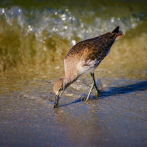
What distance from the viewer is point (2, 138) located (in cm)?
306

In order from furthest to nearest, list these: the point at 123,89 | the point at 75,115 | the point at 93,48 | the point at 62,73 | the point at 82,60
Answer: the point at 62,73
the point at 123,89
the point at 93,48
the point at 82,60
the point at 75,115

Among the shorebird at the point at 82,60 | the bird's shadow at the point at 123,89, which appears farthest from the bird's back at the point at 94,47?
the bird's shadow at the point at 123,89

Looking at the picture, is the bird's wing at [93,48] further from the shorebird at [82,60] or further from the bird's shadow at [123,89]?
the bird's shadow at [123,89]

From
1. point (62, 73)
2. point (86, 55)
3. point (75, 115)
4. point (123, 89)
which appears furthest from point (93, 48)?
point (75, 115)

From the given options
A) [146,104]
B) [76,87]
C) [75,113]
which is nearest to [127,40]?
[76,87]

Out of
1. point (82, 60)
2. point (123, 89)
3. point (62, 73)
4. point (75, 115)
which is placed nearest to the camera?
point (75, 115)

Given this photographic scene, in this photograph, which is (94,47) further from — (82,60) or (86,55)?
(82,60)

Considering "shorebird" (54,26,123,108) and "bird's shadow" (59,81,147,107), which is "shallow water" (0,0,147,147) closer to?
"bird's shadow" (59,81,147,107)

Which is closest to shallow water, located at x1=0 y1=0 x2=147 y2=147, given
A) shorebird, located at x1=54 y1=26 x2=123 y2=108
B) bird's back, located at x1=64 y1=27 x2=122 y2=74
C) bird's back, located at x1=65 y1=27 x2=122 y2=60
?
shorebird, located at x1=54 y1=26 x2=123 y2=108

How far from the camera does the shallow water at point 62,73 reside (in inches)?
125

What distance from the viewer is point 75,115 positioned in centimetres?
376

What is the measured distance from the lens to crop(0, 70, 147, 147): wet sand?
302 cm

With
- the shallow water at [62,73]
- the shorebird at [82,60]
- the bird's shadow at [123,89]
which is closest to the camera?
the shallow water at [62,73]

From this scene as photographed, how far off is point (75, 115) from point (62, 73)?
2.11 m
